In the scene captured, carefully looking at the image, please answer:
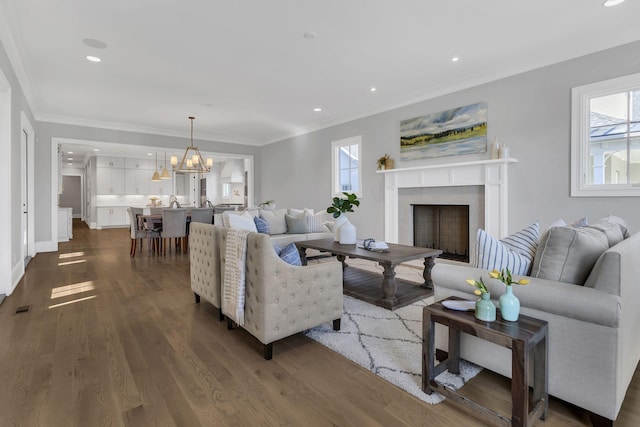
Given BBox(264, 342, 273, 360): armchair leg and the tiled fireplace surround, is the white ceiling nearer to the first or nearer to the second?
the tiled fireplace surround

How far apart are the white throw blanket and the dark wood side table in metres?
1.25

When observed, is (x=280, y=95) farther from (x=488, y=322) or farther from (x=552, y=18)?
(x=488, y=322)

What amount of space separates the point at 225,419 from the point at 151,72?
451 centimetres

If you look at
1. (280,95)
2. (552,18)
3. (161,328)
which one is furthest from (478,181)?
(161,328)

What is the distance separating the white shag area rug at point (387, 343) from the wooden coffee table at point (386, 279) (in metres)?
0.12

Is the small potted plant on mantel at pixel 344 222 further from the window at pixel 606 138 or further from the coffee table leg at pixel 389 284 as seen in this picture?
the window at pixel 606 138

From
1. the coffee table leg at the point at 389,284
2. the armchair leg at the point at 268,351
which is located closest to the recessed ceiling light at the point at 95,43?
the armchair leg at the point at 268,351

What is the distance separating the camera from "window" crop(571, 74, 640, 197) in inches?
139

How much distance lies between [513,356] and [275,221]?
14.4 feet

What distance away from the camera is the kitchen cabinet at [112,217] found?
37.3 feet

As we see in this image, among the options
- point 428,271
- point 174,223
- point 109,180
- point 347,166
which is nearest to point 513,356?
point 428,271

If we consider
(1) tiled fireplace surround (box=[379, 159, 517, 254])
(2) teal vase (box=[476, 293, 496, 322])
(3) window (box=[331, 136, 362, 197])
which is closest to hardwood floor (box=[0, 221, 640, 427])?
(2) teal vase (box=[476, 293, 496, 322])

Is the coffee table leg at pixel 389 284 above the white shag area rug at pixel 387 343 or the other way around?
above

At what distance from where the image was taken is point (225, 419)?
1.55 meters
